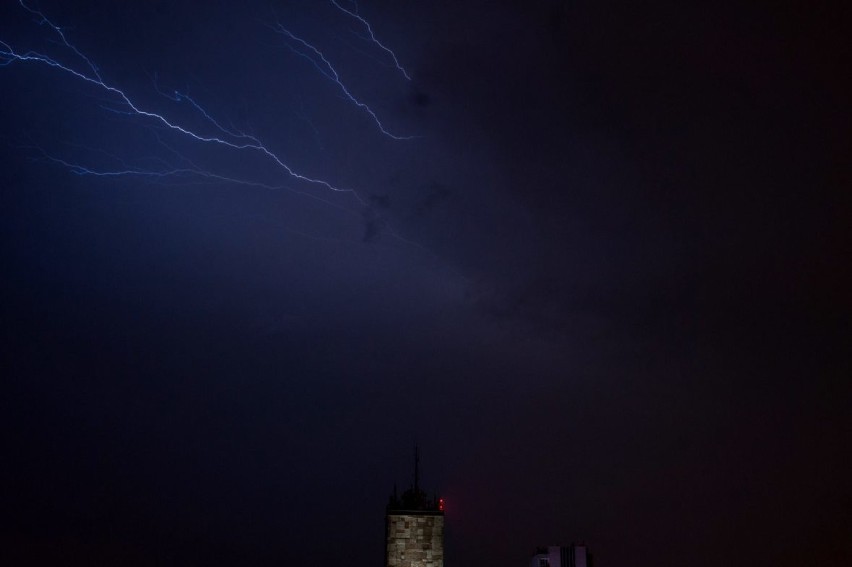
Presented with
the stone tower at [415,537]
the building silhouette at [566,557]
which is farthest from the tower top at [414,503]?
the building silhouette at [566,557]

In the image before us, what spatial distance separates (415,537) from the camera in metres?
22.1

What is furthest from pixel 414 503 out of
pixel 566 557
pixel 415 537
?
pixel 566 557

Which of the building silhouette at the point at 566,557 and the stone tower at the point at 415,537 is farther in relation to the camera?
the building silhouette at the point at 566,557

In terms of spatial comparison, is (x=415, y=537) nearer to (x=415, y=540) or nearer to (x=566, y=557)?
(x=415, y=540)

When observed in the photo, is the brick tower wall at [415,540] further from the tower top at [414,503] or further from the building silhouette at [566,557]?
the building silhouette at [566,557]

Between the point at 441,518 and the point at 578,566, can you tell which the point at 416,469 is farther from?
the point at 578,566

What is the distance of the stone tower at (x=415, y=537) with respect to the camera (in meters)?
21.9

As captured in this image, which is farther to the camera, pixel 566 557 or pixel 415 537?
pixel 566 557

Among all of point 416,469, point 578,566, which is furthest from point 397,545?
point 578,566

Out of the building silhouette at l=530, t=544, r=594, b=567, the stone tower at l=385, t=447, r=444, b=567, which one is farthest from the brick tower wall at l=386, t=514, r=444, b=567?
the building silhouette at l=530, t=544, r=594, b=567

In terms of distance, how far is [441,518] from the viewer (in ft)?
73.2

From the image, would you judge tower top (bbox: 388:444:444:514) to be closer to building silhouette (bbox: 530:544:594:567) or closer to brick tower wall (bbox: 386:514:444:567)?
brick tower wall (bbox: 386:514:444:567)

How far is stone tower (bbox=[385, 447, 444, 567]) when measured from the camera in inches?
861

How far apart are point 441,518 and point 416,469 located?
3096 millimetres
